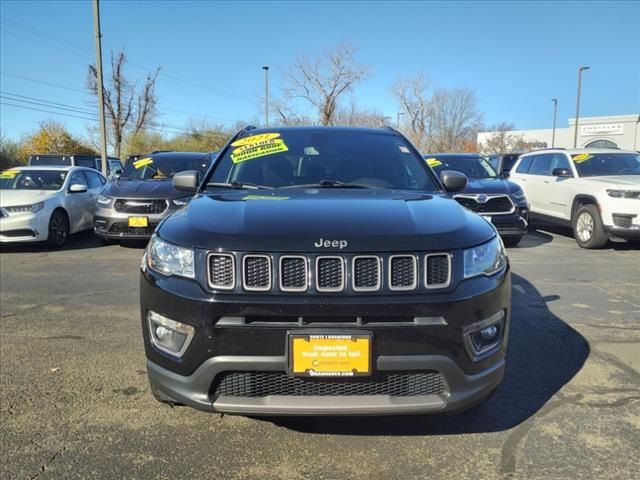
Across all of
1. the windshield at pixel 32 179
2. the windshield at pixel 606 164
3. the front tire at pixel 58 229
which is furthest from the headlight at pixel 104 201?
the windshield at pixel 606 164

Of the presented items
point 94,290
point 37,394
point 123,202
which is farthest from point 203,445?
point 123,202

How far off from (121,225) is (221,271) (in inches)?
276

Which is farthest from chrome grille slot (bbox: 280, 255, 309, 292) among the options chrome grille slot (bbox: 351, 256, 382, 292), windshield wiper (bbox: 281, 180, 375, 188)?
windshield wiper (bbox: 281, 180, 375, 188)

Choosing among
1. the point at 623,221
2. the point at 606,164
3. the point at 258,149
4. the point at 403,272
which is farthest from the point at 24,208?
the point at 606,164

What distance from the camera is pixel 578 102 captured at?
120 ft

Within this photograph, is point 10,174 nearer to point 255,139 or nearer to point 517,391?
point 255,139

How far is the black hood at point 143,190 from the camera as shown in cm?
877

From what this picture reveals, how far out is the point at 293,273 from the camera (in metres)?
2.32

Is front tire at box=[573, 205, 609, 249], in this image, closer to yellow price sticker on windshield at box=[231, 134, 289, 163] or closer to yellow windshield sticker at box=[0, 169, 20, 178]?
yellow price sticker on windshield at box=[231, 134, 289, 163]

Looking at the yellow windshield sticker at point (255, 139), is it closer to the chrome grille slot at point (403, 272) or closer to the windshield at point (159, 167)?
the chrome grille slot at point (403, 272)

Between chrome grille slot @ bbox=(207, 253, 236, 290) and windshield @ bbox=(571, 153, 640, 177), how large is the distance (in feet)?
29.4

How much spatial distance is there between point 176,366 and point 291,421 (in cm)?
87

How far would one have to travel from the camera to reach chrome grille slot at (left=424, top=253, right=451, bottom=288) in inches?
92.2

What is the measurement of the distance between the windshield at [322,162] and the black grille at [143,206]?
4.96 m
